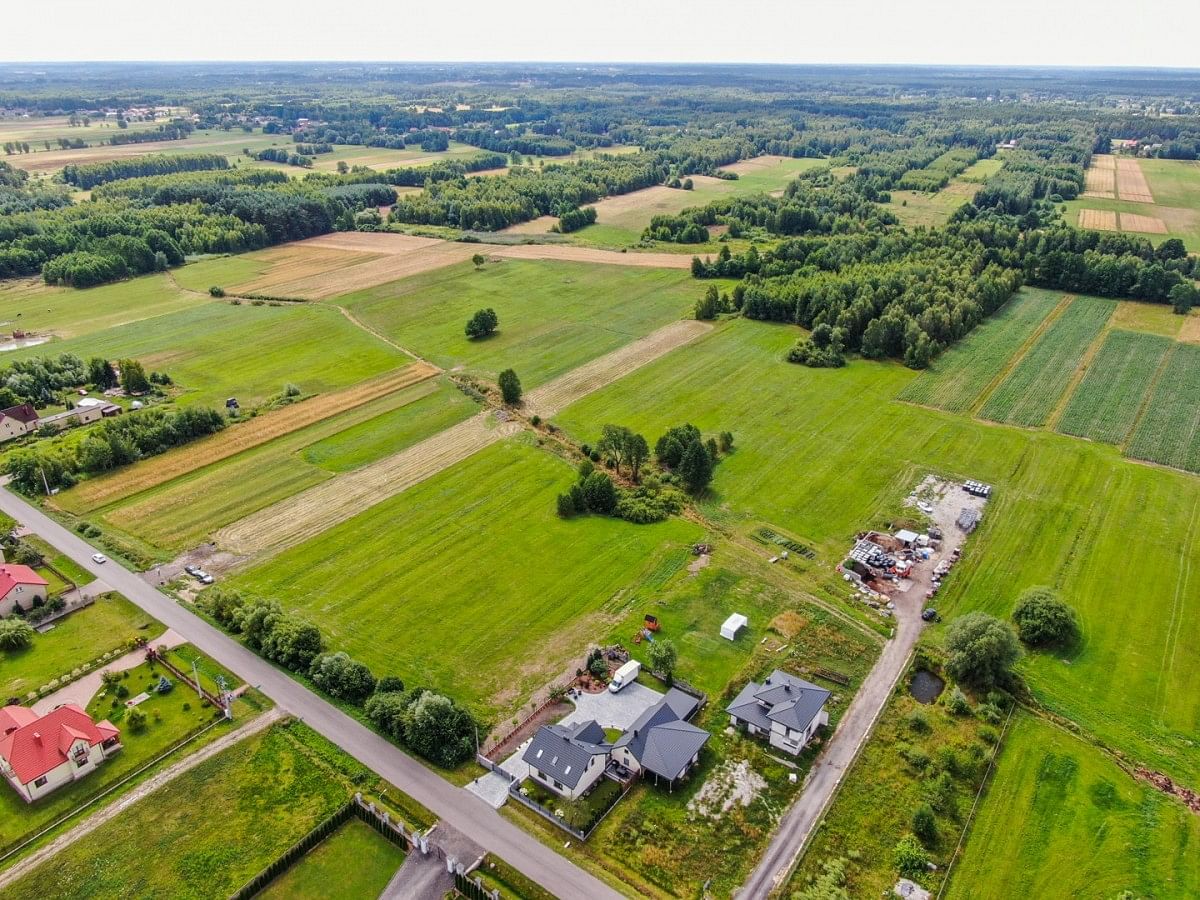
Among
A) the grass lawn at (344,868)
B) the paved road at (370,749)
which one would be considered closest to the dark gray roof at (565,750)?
the paved road at (370,749)

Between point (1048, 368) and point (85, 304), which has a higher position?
point (85, 304)

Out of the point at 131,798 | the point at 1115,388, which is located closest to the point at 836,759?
the point at 131,798

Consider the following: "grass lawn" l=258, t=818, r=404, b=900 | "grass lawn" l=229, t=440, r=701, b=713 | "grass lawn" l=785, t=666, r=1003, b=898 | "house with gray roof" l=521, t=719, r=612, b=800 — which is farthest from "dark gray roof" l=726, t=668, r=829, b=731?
"grass lawn" l=258, t=818, r=404, b=900

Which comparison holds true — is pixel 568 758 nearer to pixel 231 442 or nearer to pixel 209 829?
pixel 209 829

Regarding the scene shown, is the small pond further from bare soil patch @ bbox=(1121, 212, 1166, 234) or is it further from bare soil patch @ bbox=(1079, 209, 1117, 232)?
bare soil patch @ bbox=(1121, 212, 1166, 234)

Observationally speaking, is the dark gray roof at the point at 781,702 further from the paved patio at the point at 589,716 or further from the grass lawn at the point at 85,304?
the grass lawn at the point at 85,304

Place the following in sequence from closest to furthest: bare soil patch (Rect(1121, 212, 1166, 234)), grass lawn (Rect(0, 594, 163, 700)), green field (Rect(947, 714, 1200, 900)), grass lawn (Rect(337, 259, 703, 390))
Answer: green field (Rect(947, 714, 1200, 900))
grass lawn (Rect(0, 594, 163, 700))
grass lawn (Rect(337, 259, 703, 390))
bare soil patch (Rect(1121, 212, 1166, 234))

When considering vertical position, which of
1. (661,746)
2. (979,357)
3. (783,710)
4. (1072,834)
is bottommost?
(1072,834)
